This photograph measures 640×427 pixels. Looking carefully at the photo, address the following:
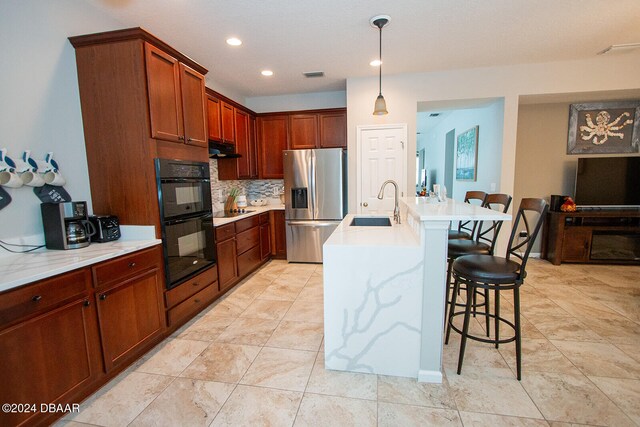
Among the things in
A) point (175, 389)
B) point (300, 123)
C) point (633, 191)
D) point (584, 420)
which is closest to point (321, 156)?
point (300, 123)

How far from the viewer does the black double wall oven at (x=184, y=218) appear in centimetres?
229

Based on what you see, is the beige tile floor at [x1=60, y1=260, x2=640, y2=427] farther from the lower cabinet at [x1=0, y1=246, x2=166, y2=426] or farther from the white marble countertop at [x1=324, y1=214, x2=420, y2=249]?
the white marble countertop at [x1=324, y1=214, x2=420, y2=249]

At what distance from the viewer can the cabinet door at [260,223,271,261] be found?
4270 millimetres

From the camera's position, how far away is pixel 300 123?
4.56 meters

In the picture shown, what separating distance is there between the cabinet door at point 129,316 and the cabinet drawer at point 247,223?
1.39 m

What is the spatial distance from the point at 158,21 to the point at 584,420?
4.08 meters

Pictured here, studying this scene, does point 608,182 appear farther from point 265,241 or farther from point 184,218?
point 184,218

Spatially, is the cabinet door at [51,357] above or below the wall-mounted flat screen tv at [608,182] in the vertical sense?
below

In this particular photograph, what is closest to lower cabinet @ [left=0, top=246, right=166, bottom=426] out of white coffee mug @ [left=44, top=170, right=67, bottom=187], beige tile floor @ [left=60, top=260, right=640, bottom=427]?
beige tile floor @ [left=60, top=260, right=640, bottom=427]

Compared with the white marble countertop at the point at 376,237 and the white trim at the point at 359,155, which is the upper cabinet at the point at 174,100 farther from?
the white trim at the point at 359,155

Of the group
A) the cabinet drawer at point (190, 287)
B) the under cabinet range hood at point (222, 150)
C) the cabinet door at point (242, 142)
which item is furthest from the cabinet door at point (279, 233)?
the cabinet drawer at point (190, 287)

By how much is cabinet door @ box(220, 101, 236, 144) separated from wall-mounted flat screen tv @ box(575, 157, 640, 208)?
4844 millimetres

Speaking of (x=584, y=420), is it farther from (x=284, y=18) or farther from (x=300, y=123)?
(x=300, y=123)

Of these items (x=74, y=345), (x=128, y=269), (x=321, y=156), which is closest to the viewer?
(x=74, y=345)
